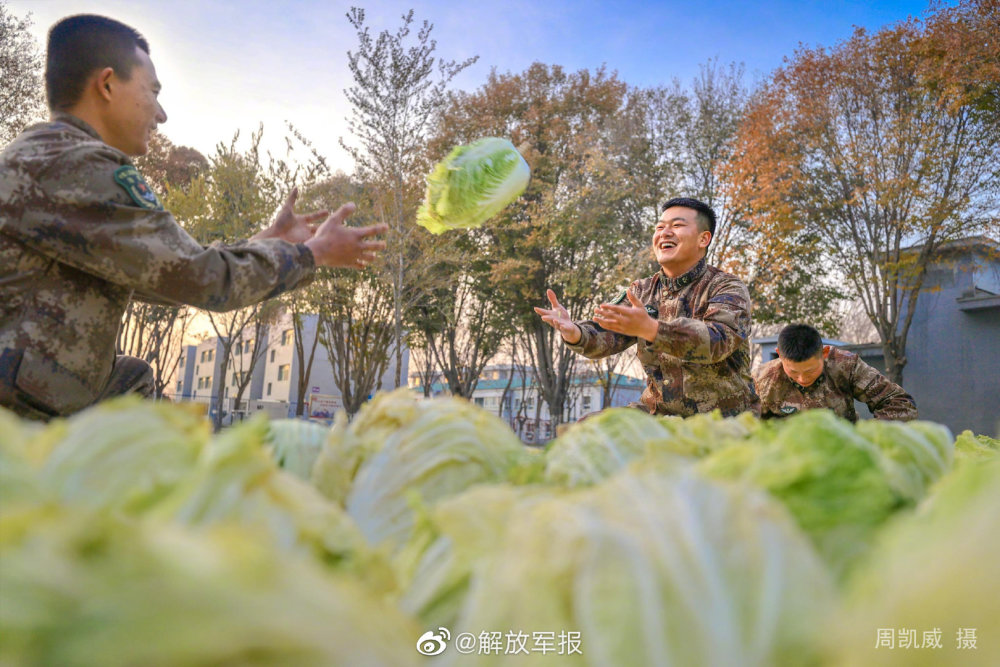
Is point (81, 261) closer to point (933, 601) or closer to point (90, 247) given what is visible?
point (90, 247)

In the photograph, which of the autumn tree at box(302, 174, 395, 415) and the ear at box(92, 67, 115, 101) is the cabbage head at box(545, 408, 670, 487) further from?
the autumn tree at box(302, 174, 395, 415)

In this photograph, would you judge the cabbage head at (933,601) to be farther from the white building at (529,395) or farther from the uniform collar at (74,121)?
the white building at (529,395)

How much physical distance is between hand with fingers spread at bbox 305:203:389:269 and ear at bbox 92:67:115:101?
3.43ft

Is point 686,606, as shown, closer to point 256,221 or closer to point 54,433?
point 54,433

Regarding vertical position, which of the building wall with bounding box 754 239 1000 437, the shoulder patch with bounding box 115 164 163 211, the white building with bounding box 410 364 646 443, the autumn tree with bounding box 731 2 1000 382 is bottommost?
the white building with bounding box 410 364 646 443

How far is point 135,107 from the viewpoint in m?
2.62

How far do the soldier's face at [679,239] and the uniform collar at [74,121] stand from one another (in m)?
3.32

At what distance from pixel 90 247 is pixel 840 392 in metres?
6.19

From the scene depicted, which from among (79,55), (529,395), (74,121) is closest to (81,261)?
(74,121)

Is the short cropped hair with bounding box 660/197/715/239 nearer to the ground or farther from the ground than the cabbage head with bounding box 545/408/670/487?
farther from the ground

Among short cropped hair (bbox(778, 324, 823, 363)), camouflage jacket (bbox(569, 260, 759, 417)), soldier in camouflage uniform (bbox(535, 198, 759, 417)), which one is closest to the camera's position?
camouflage jacket (bbox(569, 260, 759, 417))

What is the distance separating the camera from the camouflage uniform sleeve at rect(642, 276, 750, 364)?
3.39m

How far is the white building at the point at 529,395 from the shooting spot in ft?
107

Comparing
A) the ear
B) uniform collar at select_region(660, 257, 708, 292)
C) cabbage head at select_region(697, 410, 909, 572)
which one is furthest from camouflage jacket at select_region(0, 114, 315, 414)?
uniform collar at select_region(660, 257, 708, 292)
